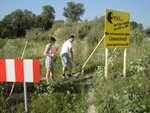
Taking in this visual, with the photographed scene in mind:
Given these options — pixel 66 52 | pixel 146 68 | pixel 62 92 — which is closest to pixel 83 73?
pixel 66 52

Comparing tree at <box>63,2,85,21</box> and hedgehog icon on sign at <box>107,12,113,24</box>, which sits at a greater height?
tree at <box>63,2,85,21</box>

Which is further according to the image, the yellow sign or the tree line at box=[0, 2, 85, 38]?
the tree line at box=[0, 2, 85, 38]

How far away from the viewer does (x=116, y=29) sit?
533 cm

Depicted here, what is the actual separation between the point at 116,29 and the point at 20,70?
3258 mm

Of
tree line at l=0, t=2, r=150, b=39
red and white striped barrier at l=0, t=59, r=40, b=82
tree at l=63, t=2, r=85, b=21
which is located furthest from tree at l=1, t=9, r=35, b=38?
red and white striped barrier at l=0, t=59, r=40, b=82

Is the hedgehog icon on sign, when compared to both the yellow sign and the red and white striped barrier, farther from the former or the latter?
the red and white striped barrier

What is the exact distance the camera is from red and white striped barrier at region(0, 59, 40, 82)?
11.3 feet

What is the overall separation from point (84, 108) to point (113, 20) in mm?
2812

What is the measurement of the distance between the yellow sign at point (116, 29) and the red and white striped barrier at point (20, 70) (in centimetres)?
247

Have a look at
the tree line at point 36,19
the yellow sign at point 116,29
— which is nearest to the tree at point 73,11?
the tree line at point 36,19

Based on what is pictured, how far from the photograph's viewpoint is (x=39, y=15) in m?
70.6

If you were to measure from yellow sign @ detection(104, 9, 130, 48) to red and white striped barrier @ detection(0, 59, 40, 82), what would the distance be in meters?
2.47

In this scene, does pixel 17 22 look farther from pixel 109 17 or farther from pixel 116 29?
pixel 109 17

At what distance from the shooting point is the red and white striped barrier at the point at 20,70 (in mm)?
3439
